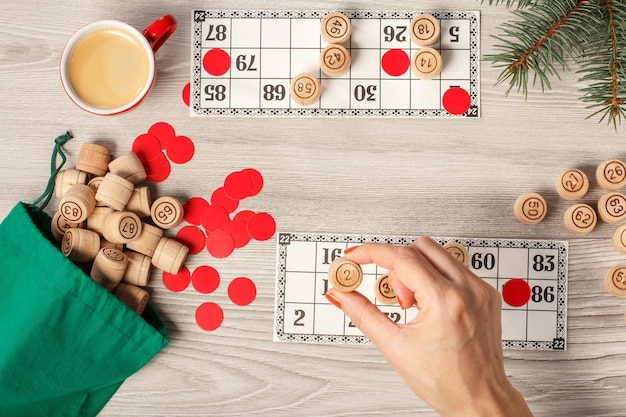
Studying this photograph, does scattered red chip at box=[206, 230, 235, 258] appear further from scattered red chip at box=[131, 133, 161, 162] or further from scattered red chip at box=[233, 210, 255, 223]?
scattered red chip at box=[131, 133, 161, 162]

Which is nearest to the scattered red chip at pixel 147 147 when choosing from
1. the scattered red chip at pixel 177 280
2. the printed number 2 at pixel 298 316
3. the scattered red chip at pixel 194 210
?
the scattered red chip at pixel 194 210

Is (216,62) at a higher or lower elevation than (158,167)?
higher

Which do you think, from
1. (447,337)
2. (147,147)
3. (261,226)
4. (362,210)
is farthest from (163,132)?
(447,337)

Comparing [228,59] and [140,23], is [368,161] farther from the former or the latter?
[140,23]

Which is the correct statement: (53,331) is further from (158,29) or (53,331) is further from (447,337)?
(447,337)

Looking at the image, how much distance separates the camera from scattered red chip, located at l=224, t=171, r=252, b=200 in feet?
3.38

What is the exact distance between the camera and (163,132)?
1.04 metres

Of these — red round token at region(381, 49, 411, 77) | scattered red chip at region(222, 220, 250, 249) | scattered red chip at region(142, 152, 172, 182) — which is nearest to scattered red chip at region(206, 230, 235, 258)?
scattered red chip at region(222, 220, 250, 249)

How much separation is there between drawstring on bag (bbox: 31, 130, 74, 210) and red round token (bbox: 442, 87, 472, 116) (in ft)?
2.25

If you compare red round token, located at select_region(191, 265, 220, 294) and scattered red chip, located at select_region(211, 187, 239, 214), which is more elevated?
scattered red chip, located at select_region(211, 187, 239, 214)

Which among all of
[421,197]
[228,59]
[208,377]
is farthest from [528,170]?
[208,377]

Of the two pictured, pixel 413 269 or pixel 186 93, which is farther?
pixel 186 93

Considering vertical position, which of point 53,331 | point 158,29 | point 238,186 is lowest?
point 53,331

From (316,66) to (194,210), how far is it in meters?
0.34
